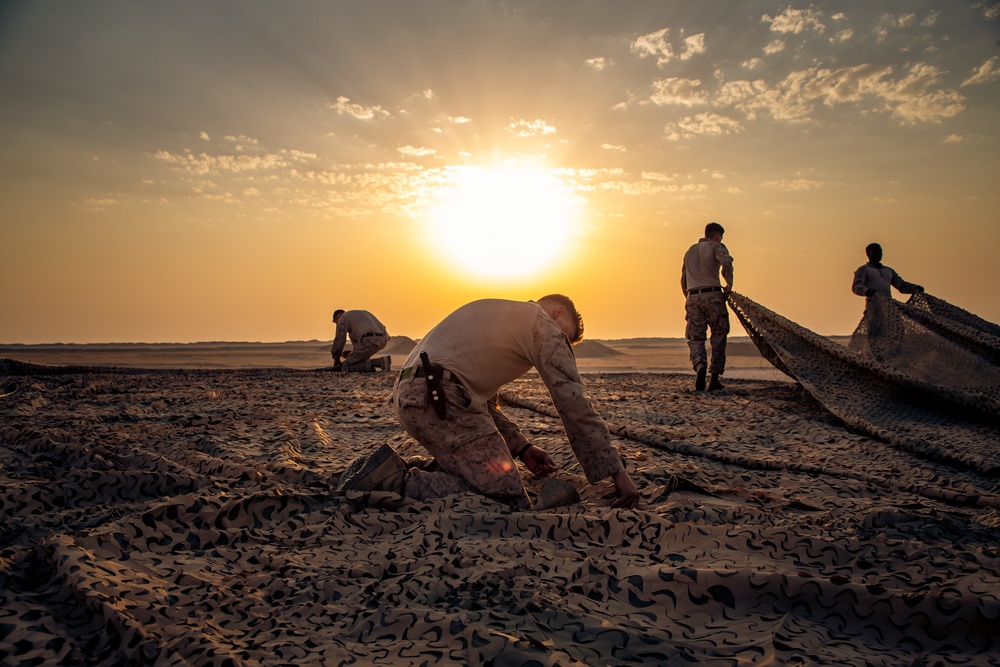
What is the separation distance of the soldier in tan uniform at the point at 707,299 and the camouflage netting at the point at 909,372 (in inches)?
22.2

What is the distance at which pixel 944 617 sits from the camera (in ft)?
6.74

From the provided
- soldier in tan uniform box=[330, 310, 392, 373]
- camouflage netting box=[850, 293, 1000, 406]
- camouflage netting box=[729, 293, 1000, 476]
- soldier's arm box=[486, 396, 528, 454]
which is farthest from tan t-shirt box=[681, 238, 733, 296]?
soldier in tan uniform box=[330, 310, 392, 373]

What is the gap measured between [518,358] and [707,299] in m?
7.38

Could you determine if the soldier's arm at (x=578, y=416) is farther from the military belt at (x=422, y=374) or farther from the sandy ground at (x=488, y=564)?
the military belt at (x=422, y=374)

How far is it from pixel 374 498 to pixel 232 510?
2.38ft

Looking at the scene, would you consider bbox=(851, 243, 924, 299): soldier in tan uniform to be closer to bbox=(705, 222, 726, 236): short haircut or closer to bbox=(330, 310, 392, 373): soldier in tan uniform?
bbox=(705, 222, 726, 236): short haircut

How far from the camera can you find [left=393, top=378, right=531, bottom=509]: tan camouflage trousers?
3.63m

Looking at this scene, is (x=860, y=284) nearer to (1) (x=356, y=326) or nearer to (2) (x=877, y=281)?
(2) (x=877, y=281)

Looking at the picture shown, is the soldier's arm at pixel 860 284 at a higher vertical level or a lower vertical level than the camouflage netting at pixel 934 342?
higher

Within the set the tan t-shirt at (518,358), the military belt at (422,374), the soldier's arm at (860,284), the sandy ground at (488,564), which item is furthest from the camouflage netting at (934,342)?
the military belt at (422,374)

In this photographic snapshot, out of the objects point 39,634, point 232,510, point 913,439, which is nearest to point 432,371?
point 232,510

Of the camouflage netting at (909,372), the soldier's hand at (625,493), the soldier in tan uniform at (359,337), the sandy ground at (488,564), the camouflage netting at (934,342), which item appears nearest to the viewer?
the sandy ground at (488,564)

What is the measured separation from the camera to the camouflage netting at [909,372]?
18.0ft

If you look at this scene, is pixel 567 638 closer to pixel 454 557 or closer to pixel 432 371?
pixel 454 557
